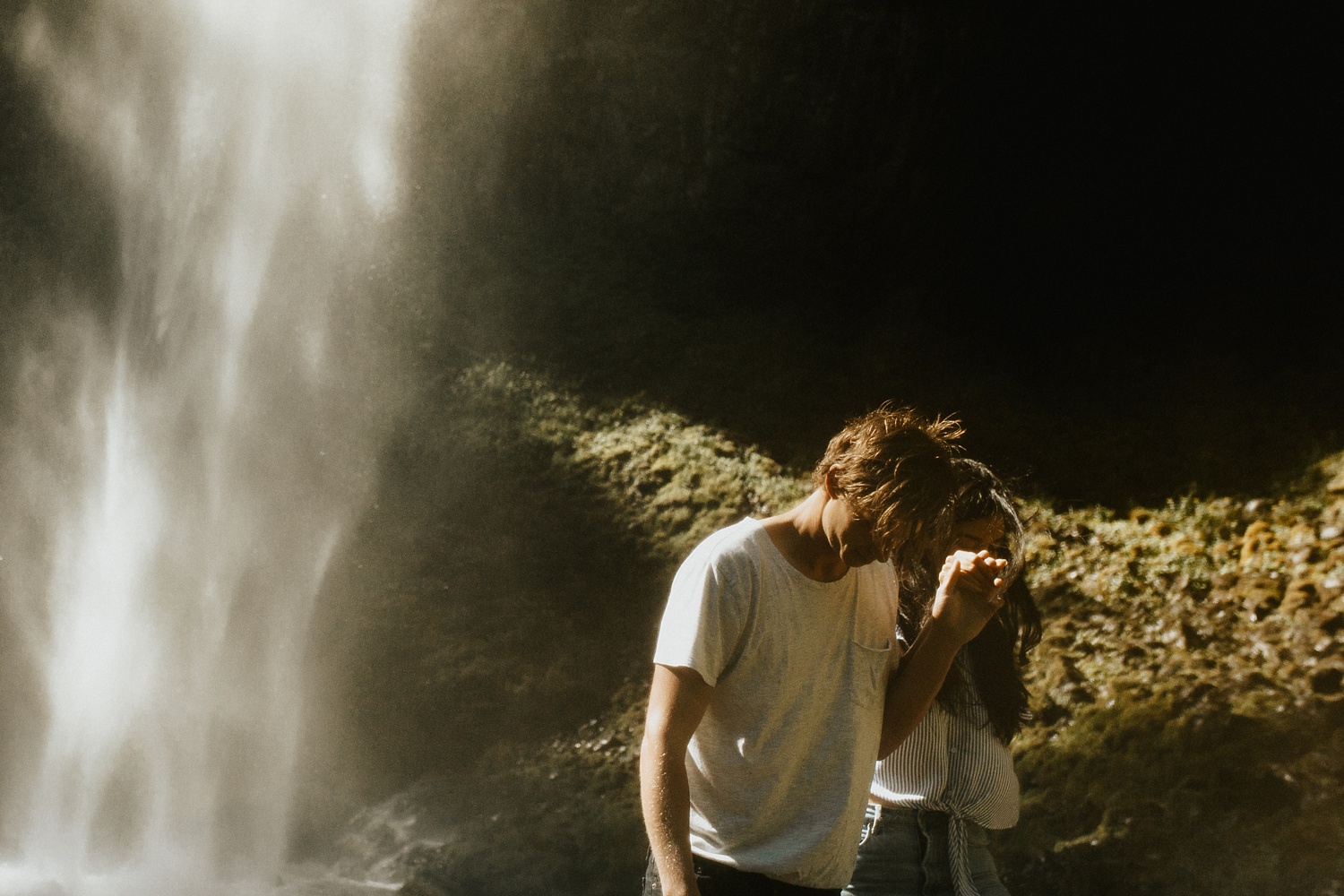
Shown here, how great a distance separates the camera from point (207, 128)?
1047 cm

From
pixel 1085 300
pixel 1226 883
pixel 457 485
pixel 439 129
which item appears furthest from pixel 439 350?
pixel 1226 883

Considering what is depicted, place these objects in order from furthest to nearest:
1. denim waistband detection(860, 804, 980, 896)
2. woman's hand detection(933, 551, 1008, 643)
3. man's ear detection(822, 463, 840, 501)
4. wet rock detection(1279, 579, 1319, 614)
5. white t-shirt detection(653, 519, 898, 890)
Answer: wet rock detection(1279, 579, 1319, 614) < denim waistband detection(860, 804, 980, 896) < woman's hand detection(933, 551, 1008, 643) < man's ear detection(822, 463, 840, 501) < white t-shirt detection(653, 519, 898, 890)

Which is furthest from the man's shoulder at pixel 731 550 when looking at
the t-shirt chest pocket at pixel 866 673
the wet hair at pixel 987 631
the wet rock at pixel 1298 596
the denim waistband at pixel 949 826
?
the wet rock at pixel 1298 596

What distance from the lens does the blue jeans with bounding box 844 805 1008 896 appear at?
2.42m

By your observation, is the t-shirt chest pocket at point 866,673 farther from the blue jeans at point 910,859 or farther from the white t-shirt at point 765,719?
the blue jeans at point 910,859

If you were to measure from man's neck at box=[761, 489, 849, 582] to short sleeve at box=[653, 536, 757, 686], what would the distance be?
0.11 m

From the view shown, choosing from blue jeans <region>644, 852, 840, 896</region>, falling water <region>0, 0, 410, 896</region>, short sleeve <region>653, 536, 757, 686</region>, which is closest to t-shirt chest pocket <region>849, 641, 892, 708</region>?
short sleeve <region>653, 536, 757, 686</region>

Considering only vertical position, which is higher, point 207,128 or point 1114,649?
point 207,128

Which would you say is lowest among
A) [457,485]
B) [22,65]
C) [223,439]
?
[457,485]

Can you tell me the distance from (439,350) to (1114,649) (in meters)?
6.73

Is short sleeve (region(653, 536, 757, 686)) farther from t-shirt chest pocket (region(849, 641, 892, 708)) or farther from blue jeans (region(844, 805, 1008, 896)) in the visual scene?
blue jeans (region(844, 805, 1008, 896))

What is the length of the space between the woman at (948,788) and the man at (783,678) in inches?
16.8

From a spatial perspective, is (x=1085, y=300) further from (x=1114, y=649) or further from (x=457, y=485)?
(x=457, y=485)

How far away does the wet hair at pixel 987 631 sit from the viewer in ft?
8.14
